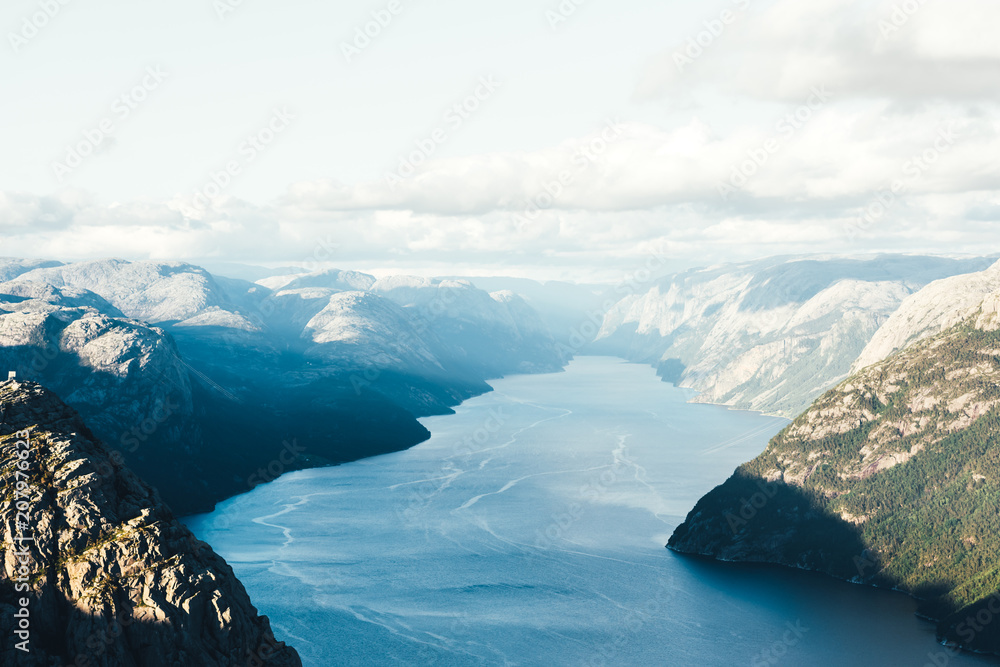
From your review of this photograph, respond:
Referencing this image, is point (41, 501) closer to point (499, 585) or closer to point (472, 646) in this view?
point (472, 646)

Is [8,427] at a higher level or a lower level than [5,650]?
higher

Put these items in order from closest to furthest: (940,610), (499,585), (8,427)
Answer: (8,427), (940,610), (499,585)

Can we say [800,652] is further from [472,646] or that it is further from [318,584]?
[318,584]

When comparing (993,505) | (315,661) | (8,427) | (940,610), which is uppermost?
(8,427)

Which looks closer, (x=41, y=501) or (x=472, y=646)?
(x=41, y=501)

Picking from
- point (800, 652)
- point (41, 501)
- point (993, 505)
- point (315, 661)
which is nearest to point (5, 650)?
point (41, 501)

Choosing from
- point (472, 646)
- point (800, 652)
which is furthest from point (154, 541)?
point (800, 652)

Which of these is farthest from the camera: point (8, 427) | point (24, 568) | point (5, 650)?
point (8, 427)
